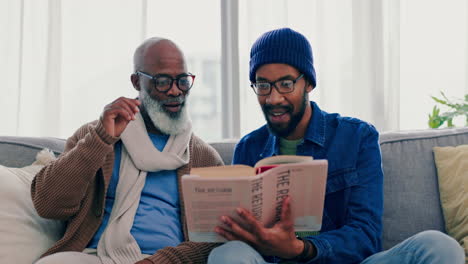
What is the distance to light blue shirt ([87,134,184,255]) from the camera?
5.76 feet

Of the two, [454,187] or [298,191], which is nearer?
[298,191]

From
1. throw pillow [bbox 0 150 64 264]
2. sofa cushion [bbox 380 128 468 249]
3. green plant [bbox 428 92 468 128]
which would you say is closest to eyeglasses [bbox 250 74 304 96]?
sofa cushion [bbox 380 128 468 249]

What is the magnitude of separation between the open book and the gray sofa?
68 centimetres

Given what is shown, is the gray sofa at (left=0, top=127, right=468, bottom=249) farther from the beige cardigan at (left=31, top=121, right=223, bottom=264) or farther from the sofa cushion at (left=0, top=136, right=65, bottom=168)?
the beige cardigan at (left=31, top=121, right=223, bottom=264)

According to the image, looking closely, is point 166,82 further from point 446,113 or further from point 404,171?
point 446,113

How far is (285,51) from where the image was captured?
5.66 feet

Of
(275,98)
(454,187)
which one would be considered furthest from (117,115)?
(454,187)

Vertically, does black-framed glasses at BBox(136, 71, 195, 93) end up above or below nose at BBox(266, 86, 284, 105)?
above

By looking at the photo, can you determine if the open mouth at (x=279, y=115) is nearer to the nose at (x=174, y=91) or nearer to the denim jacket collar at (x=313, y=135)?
the denim jacket collar at (x=313, y=135)

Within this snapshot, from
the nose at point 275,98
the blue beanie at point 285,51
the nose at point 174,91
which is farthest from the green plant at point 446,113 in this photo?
the nose at point 174,91

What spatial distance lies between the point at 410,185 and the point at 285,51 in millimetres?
759

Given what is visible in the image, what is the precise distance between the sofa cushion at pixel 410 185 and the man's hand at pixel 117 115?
101 centimetres

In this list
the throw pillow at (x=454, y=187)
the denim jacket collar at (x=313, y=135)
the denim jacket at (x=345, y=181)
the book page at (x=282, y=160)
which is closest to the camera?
the book page at (x=282, y=160)

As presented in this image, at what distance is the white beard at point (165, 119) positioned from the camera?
6.48ft
